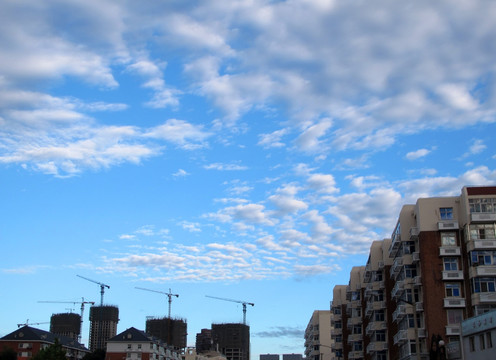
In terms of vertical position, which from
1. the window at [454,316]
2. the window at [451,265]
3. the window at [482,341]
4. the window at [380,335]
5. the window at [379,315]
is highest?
the window at [451,265]

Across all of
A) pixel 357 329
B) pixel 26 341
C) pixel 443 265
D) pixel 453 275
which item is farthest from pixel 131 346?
pixel 453 275

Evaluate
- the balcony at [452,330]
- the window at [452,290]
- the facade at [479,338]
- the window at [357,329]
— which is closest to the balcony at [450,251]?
the window at [452,290]

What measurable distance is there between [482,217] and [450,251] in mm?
5060

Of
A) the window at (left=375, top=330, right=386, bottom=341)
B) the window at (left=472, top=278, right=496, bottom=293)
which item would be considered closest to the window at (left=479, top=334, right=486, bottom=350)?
the window at (left=472, top=278, right=496, bottom=293)

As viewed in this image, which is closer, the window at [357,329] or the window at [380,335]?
the window at [380,335]

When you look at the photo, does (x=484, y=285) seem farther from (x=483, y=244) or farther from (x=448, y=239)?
(x=448, y=239)

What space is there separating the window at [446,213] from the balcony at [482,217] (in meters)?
3.13

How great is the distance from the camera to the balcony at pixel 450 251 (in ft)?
227

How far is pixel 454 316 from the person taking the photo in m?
68.1

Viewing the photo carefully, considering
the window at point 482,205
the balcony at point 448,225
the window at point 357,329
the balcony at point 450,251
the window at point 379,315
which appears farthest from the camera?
the window at point 357,329

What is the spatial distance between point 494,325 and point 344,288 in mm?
80784

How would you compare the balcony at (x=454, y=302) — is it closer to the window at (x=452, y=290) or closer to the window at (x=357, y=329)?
the window at (x=452, y=290)

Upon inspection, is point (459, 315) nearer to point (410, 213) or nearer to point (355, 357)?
point (410, 213)

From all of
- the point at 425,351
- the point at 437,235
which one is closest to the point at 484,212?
the point at 437,235
